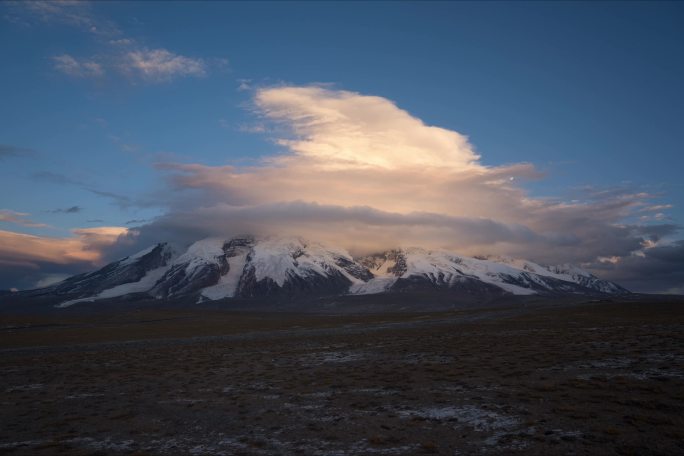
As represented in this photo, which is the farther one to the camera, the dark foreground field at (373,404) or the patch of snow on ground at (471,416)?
the patch of snow on ground at (471,416)

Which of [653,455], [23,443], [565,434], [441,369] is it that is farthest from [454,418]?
[23,443]

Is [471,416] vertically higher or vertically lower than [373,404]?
higher

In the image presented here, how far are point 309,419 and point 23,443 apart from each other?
9878 mm

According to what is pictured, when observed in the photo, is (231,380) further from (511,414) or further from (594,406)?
(594,406)

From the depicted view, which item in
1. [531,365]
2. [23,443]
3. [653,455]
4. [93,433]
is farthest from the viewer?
[531,365]

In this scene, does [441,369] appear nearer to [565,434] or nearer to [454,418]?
[454,418]

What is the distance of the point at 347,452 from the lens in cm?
1335

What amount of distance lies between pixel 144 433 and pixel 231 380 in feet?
35.2

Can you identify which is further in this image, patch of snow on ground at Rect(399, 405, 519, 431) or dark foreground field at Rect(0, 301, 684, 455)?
patch of snow on ground at Rect(399, 405, 519, 431)

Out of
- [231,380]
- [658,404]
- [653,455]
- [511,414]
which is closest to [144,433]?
[231,380]

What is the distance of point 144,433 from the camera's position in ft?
54.2

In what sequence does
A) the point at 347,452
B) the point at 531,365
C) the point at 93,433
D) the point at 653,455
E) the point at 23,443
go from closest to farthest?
the point at 653,455
the point at 347,452
the point at 23,443
the point at 93,433
the point at 531,365

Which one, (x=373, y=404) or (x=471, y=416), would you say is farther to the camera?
(x=373, y=404)

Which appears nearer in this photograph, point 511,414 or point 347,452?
point 347,452
